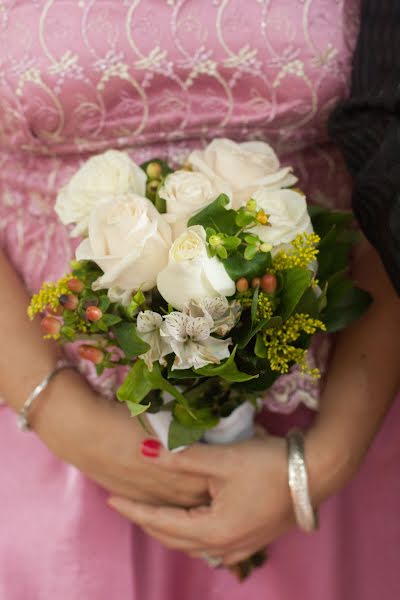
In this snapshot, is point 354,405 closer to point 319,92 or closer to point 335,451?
point 335,451

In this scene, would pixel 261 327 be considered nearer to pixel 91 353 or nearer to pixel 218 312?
pixel 218 312

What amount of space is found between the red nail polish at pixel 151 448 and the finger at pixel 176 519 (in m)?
0.10

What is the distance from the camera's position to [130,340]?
601mm

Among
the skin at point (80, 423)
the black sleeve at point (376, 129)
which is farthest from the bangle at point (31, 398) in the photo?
the black sleeve at point (376, 129)

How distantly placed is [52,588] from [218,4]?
87cm

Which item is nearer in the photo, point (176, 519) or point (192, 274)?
point (192, 274)

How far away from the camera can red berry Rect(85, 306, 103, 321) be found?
1.95 feet

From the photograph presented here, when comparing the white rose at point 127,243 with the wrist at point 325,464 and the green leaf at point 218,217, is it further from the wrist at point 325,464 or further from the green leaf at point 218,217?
the wrist at point 325,464

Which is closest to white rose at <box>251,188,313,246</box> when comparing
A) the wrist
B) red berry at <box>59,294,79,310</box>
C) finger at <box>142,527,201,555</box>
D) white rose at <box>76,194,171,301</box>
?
white rose at <box>76,194,171,301</box>

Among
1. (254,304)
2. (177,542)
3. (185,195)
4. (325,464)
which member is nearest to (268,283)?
(254,304)

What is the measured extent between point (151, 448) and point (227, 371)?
28cm

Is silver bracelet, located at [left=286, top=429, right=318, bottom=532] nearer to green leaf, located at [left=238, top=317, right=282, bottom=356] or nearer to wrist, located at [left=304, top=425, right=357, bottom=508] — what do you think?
wrist, located at [left=304, top=425, right=357, bottom=508]

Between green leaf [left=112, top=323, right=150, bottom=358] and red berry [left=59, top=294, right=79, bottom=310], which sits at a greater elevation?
red berry [left=59, top=294, right=79, bottom=310]

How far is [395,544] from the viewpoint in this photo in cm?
99
